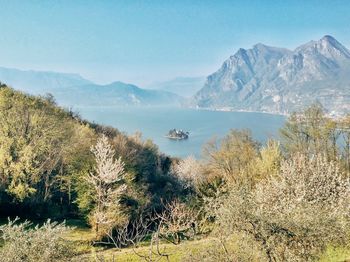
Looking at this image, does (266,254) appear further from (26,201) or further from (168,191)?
(168,191)

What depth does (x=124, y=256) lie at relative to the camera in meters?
22.8

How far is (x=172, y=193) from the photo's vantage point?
50.1 m

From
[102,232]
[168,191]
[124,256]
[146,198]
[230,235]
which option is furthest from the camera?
[168,191]

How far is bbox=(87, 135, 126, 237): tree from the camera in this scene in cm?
2881

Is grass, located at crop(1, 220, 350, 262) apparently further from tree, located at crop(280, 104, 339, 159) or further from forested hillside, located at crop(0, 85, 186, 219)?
tree, located at crop(280, 104, 339, 159)

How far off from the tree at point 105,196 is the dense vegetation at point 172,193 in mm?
91

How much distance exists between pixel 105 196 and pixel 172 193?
63.1 feet

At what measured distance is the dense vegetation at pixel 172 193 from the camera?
44.8 ft

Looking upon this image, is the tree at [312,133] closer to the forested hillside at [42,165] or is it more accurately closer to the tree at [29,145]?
the forested hillside at [42,165]

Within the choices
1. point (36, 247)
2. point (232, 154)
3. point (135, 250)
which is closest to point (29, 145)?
point (135, 250)

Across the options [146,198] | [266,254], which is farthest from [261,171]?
[266,254]

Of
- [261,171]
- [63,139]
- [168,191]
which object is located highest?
[63,139]

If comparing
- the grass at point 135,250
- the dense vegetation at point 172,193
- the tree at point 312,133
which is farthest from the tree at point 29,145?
the tree at point 312,133

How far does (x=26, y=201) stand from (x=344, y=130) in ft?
120
